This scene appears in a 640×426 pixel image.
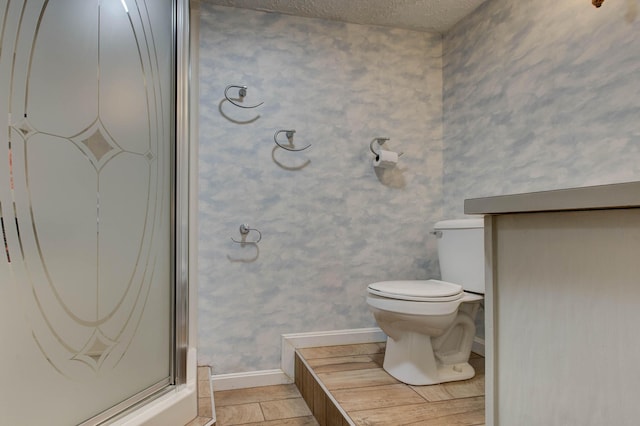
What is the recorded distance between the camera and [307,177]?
218 cm

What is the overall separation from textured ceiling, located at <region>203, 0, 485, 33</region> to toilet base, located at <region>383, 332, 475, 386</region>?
1714 mm

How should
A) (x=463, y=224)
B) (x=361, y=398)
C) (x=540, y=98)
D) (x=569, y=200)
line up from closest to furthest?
(x=569, y=200) → (x=361, y=398) → (x=540, y=98) → (x=463, y=224)

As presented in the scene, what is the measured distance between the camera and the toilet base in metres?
1.66

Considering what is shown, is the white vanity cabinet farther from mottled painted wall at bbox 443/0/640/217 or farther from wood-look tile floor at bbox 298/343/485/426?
mottled painted wall at bbox 443/0/640/217

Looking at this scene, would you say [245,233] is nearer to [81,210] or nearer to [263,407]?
[263,407]

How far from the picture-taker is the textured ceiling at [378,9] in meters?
2.06

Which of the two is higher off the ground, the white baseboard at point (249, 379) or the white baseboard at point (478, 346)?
the white baseboard at point (478, 346)

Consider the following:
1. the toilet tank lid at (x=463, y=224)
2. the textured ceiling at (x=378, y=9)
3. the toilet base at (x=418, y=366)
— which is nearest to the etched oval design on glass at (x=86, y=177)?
the textured ceiling at (x=378, y=9)

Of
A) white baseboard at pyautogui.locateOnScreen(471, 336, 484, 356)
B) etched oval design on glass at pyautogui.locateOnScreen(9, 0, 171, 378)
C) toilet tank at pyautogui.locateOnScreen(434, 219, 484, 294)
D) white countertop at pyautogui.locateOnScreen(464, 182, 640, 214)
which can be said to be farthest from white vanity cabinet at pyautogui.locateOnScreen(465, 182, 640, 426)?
white baseboard at pyautogui.locateOnScreen(471, 336, 484, 356)

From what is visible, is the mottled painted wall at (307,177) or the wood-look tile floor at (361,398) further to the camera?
the mottled painted wall at (307,177)

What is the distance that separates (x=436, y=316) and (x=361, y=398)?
45cm

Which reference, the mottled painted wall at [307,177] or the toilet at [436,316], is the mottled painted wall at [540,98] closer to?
the mottled painted wall at [307,177]

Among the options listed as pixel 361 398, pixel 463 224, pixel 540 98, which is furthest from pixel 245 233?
pixel 540 98

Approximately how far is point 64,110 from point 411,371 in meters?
1.57
